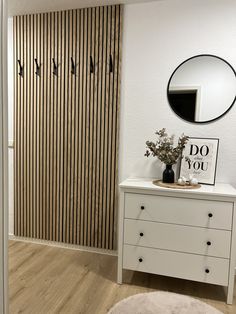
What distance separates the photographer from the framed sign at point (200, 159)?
7.62 ft

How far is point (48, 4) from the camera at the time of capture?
8.24 feet

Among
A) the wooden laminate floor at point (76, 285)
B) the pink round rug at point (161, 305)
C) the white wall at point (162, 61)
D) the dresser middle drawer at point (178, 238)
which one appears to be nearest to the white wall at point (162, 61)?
the white wall at point (162, 61)

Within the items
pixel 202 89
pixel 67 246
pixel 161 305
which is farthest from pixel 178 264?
pixel 202 89

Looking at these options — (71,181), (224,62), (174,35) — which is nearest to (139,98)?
(174,35)

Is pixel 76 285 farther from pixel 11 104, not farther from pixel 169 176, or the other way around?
pixel 11 104

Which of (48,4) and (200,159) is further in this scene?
(48,4)

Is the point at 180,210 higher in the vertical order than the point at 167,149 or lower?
lower

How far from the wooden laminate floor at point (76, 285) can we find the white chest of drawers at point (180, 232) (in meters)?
0.16

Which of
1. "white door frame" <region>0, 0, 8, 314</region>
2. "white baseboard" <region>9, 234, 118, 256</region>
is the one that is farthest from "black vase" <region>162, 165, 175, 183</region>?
"white door frame" <region>0, 0, 8, 314</region>

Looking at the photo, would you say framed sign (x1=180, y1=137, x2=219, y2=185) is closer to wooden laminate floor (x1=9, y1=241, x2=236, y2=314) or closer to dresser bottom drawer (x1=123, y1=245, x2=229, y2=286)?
dresser bottom drawer (x1=123, y1=245, x2=229, y2=286)

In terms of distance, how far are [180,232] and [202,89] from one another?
1245 mm

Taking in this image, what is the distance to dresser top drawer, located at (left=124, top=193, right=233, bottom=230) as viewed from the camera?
1.94 m

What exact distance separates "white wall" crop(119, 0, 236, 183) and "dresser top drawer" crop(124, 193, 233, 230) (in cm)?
50

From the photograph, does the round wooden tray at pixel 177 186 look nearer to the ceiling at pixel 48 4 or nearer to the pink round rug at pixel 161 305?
the pink round rug at pixel 161 305
